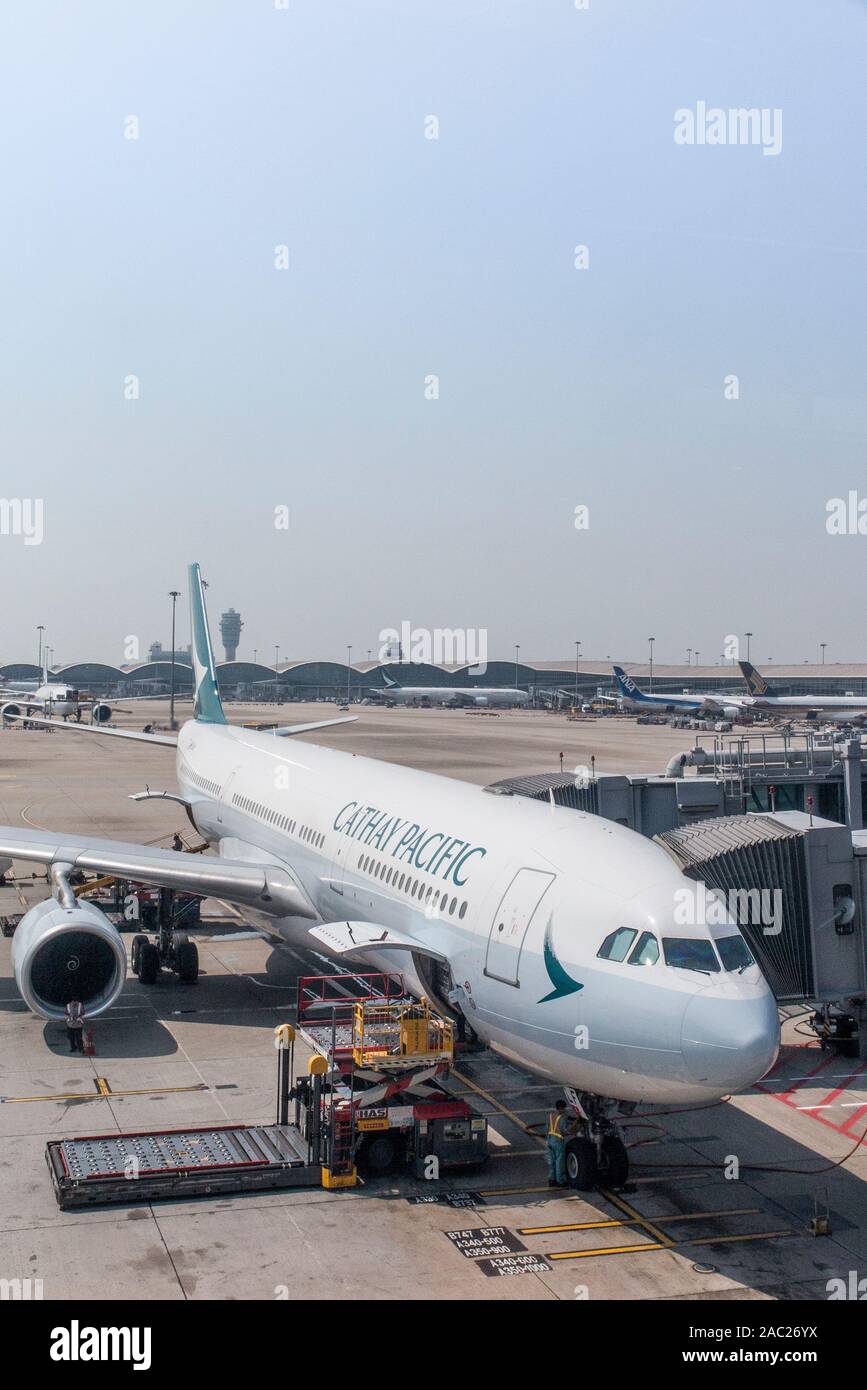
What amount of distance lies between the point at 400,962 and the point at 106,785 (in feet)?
160

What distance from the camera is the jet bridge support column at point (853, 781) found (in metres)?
26.0

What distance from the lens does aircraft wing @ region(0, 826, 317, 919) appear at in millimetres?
23250

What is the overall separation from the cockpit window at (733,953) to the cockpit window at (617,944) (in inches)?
36.0

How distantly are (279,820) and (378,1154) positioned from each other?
10.6 meters

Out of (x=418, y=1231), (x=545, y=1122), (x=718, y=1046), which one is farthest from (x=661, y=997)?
(x=545, y=1122)

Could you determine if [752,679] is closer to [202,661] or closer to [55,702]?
[55,702]

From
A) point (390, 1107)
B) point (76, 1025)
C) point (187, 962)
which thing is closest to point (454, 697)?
point (187, 962)

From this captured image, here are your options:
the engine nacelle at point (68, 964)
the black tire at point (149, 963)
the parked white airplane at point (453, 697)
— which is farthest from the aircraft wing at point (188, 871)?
the parked white airplane at point (453, 697)

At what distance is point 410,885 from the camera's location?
58.2 ft

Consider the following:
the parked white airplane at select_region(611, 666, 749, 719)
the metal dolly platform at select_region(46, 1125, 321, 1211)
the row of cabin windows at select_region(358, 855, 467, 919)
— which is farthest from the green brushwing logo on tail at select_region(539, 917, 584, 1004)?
the parked white airplane at select_region(611, 666, 749, 719)

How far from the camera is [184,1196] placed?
14.4 meters

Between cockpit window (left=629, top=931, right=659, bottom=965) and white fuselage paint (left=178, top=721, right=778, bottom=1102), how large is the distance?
9 centimetres

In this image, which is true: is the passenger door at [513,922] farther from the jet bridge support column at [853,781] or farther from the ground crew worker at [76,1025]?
the jet bridge support column at [853,781]

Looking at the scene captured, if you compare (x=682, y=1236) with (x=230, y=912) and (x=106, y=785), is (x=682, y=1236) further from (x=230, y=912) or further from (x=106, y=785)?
(x=106, y=785)
